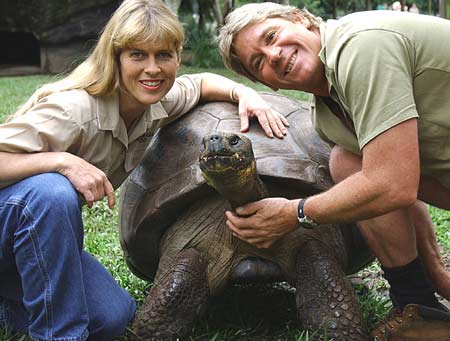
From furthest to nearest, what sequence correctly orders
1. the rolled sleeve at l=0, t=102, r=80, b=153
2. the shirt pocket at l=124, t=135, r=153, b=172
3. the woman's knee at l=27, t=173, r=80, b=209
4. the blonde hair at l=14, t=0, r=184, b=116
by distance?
the shirt pocket at l=124, t=135, r=153, b=172, the blonde hair at l=14, t=0, r=184, b=116, the rolled sleeve at l=0, t=102, r=80, b=153, the woman's knee at l=27, t=173, r=80, b=209

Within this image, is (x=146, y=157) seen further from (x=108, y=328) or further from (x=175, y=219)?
(x=108, y=328)

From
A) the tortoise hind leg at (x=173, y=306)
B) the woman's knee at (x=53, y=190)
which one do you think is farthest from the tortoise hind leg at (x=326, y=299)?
the woman's knee at (x=53, y=190)

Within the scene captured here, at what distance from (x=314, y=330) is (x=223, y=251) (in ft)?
1.63

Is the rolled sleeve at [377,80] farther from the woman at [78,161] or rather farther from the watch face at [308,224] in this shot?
the woman at [78,161]

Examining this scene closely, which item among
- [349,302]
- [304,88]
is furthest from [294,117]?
[349,302]

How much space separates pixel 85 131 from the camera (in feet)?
8.37

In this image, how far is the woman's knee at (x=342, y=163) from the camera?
2711 millimetres

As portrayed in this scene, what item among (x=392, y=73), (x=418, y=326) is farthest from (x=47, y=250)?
(x=418, y=326)

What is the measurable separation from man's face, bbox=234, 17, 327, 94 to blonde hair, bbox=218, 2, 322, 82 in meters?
0.02

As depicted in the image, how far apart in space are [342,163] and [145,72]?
838 millimetres

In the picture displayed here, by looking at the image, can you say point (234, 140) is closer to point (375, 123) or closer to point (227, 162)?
point (227, 162)

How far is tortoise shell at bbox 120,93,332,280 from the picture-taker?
9.04 ft

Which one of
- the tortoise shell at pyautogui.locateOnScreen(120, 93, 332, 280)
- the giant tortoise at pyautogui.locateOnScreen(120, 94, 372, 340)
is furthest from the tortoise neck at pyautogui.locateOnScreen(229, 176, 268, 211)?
the tortoise shell at pyautogui.locateOnScreen(120, 93, 332, 280)

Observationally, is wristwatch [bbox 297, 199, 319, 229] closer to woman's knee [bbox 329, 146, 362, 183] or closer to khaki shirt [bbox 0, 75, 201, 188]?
woman's knee [bbox 329, 146, 362, 183]
